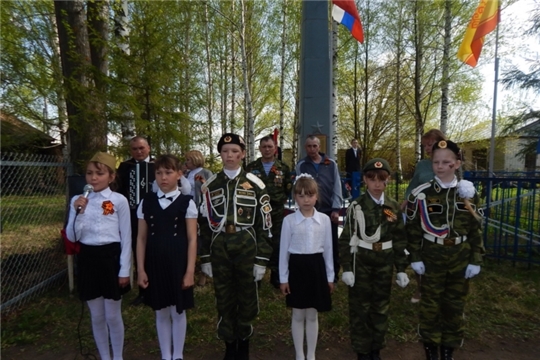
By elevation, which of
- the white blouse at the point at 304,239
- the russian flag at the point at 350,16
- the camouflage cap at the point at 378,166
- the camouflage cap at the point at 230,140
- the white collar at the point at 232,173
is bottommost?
the white blouse at the point at 304,239

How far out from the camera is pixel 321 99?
6.66 m

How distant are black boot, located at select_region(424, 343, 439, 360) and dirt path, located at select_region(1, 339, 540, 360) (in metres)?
0.22

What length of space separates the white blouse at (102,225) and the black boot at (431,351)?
2.62 m

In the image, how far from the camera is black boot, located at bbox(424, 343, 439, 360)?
2.92 m

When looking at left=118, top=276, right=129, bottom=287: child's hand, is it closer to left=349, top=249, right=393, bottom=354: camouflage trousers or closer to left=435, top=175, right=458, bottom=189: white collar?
left=349, top=249, right=393, bottom=354: camouflage trousers

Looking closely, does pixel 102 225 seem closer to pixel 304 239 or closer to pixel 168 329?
pixel 168 329

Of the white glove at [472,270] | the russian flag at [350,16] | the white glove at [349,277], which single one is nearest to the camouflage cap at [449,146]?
the white glove at [472,270]

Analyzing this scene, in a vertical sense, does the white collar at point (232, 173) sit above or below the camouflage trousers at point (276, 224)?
above

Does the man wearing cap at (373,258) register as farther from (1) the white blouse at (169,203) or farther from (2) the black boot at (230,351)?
(1) the white blouse at (169,203)

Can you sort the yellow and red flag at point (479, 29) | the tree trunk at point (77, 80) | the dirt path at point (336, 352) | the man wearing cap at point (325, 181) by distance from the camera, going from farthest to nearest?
the yellow and red flag at point (479, 29) → the tree trunk at point (77, 80) → the man wearing cap at point (325, 181) → the dirt path at point (336, 352)

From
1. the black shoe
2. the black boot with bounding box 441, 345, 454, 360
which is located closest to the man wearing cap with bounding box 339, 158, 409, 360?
the black boot with bounding box 441, 345, 454, 360

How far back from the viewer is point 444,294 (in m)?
2.91

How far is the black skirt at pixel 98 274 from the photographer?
9.11 ft

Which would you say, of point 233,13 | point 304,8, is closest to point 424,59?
point 233,13
